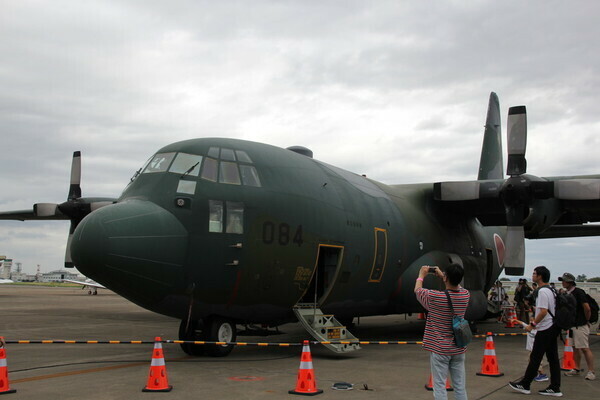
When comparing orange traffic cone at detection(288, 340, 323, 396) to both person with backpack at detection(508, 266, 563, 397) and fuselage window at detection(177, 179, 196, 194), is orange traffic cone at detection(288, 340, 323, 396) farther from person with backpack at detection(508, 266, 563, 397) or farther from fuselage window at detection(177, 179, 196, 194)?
fuselage window at detection(177, 179, 196, 194)

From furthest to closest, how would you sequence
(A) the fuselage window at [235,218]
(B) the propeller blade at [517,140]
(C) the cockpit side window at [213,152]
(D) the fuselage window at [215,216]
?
(B) the propeller blade at [517,140], (C) the cockpit side window at [213,152], (A) the fuselage window at [235,218], (D) the fuselage window at [215,216]

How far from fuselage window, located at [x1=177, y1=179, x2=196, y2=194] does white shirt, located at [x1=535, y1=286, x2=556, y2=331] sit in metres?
5.98

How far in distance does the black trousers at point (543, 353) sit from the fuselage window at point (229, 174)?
5827 millimetres

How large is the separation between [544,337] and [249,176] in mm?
5912

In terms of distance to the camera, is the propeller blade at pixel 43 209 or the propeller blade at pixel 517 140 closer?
the propeller blade at pixel 517 140

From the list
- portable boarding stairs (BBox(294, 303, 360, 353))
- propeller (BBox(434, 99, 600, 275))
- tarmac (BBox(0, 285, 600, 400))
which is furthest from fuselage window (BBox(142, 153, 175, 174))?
propeller (BBox(434, 99, 600, 275))

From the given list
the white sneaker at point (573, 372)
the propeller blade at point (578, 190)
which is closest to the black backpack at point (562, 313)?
the white sneaker at point (573, 372)

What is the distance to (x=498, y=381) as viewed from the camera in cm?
916

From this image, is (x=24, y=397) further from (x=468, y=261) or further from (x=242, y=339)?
(x=468, y=261)

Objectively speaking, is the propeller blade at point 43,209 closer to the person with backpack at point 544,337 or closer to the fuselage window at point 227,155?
the fuselage window at point 227,155

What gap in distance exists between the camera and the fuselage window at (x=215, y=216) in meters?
10.2

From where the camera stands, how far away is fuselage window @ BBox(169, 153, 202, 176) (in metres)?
10.6

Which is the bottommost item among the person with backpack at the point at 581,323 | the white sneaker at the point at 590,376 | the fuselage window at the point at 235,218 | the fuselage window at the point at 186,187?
the white sneaker at the point at 590,376

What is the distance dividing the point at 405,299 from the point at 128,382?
8631mm
